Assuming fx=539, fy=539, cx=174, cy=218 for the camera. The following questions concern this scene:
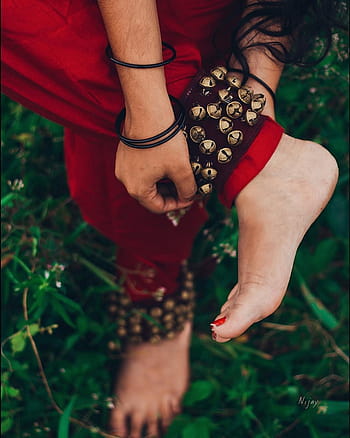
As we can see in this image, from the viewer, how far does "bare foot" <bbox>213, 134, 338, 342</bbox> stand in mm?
815

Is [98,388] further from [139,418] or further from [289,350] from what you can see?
[289,350]

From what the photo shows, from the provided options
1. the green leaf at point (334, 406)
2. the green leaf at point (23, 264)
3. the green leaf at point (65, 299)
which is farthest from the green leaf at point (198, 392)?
the green leaf at point (23, 264)

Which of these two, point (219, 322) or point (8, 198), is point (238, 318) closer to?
point (219, 322)

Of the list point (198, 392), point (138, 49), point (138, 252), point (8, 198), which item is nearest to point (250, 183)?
point (138, 49)

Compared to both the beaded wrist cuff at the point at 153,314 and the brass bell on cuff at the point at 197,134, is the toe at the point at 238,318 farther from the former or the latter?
the beaded wrist cuff at the point at 153,314

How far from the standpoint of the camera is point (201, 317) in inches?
59.6

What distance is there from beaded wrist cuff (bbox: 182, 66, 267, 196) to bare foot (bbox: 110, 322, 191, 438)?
72 centimetres

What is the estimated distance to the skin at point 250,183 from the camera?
75 centimetres

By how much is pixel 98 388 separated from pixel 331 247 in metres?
0.74

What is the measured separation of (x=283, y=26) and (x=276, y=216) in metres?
0.33

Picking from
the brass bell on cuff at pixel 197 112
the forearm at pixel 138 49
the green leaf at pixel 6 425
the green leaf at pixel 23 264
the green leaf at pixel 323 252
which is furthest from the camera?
the green leaf at pixel 323 252

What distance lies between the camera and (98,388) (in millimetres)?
1340

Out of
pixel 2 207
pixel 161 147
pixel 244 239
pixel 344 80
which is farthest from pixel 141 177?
pixel 344 80

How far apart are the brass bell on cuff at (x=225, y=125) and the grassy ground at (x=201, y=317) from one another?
1.44 feet
